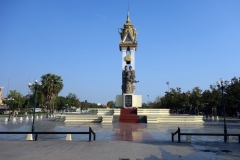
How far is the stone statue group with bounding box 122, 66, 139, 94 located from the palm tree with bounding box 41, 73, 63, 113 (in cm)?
2263

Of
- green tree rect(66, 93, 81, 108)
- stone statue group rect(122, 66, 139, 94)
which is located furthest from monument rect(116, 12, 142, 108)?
green tree rect(66, 93, 81, 108)

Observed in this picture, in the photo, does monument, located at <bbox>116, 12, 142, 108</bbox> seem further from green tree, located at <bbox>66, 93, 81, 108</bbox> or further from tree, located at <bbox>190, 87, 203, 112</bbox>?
green tree, located at <bbox>66, 93, 81, 108</bbox>

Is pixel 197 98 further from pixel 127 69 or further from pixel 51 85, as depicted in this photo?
pixel 51 85

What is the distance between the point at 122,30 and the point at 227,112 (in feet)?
155

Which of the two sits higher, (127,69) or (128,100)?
(127,69)

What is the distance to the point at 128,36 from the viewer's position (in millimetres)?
39125

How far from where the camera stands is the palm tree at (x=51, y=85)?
5191cm

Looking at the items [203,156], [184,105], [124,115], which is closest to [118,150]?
[203,156]

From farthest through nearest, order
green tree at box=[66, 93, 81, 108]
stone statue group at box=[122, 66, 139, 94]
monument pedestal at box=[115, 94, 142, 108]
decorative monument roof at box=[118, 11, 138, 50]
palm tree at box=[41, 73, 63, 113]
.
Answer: green tree at box=[66, 93, 81, 108], palm tree at box=[41, 73, 63, 113], decorative monument roof at box=[118, 11, 138, 50], stone statue group at box=[122, 66, 139, 94], monument pedestal at box=[115, 94, 142, 108]

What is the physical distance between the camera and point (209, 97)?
5325 cm

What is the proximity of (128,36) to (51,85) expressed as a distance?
2344cm

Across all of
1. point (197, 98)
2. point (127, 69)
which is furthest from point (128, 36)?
point (197, 98)

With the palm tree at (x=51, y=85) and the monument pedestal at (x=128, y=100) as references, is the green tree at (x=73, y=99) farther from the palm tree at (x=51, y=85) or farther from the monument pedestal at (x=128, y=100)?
the monument pedestal at (x=128, y=100)

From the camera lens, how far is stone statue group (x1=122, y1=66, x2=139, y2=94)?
35506 mm
